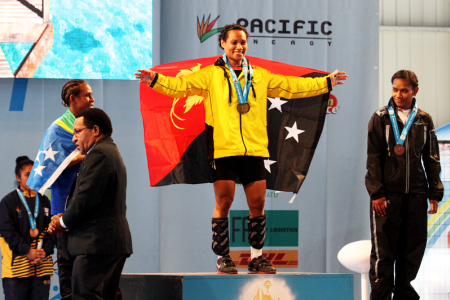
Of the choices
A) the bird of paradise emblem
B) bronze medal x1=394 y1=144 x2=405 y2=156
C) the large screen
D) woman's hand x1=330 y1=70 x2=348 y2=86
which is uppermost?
the large screen

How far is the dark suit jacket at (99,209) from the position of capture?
90.3 inches

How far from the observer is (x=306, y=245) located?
4688 mm

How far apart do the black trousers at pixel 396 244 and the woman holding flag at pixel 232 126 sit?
0.70 meters

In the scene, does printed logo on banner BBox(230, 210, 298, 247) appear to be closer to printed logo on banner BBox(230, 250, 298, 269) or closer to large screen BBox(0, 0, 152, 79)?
printed logo on banner BBox(230, 250, 298, 269)

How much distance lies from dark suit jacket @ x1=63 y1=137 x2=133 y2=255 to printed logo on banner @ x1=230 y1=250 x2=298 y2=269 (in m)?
2.33

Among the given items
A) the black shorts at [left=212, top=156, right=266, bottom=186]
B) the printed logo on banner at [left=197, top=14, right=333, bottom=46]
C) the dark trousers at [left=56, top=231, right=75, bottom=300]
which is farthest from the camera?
the printed logo on banner at [left=197, top=14, right=333, bottom=46]

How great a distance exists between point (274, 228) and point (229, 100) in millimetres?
1940

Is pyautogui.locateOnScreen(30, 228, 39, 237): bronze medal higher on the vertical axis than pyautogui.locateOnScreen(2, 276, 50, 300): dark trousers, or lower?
higher

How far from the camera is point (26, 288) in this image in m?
3.70

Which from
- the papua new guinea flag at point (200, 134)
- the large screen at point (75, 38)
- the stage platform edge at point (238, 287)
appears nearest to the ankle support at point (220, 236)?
the stage platform edge at point (238, 287)

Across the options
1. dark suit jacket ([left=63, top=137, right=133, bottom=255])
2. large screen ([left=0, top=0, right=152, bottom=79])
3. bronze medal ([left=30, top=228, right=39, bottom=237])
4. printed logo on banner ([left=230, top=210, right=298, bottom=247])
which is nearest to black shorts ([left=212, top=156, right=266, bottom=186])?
dark suit jacket ([left=63, top=137, right=133, bottom=255])

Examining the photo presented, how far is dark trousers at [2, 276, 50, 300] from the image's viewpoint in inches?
145

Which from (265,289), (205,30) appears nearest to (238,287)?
(265,289)

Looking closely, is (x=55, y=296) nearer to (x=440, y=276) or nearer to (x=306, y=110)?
(x=306, y=110)
